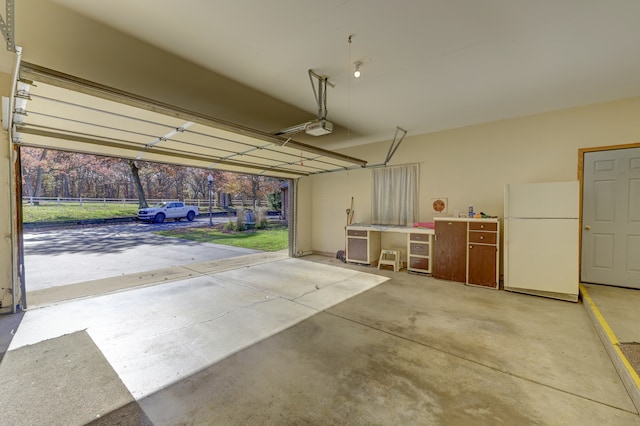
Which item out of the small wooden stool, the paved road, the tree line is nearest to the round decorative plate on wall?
the small wooden stool

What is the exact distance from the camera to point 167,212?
15.1 m

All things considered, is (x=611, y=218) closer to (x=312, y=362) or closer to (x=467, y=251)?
(x=467, y=251)

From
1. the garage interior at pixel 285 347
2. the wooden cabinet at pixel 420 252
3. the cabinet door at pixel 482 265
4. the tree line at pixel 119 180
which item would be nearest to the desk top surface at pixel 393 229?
the wooden cabinet at pixel 420 252

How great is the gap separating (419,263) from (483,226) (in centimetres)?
145

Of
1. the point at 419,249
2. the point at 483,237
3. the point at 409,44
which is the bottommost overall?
the point at 419,249

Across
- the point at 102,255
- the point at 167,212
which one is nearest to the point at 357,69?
the point at 102,255

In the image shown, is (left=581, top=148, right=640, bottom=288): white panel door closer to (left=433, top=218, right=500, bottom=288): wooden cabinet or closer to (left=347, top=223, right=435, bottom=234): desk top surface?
(left=433, top=218, right=500, bottom=288): wooden cabinet

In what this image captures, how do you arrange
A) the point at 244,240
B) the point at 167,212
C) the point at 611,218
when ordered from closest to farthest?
the point at 611,218 → the point at 244,240 → the point at 167,212

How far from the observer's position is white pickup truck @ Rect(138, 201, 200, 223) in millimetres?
14508

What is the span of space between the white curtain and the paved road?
426cm

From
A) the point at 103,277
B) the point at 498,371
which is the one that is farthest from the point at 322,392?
the point at 103,277

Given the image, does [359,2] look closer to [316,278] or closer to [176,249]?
[316,278]

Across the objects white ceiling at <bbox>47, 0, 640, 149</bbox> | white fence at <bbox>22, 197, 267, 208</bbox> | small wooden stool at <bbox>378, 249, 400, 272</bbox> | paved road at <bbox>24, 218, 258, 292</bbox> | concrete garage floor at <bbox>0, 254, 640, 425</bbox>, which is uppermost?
white ceiling at <bbox>47, 0, 640, 149</bbox>

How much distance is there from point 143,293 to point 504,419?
4.78 m
